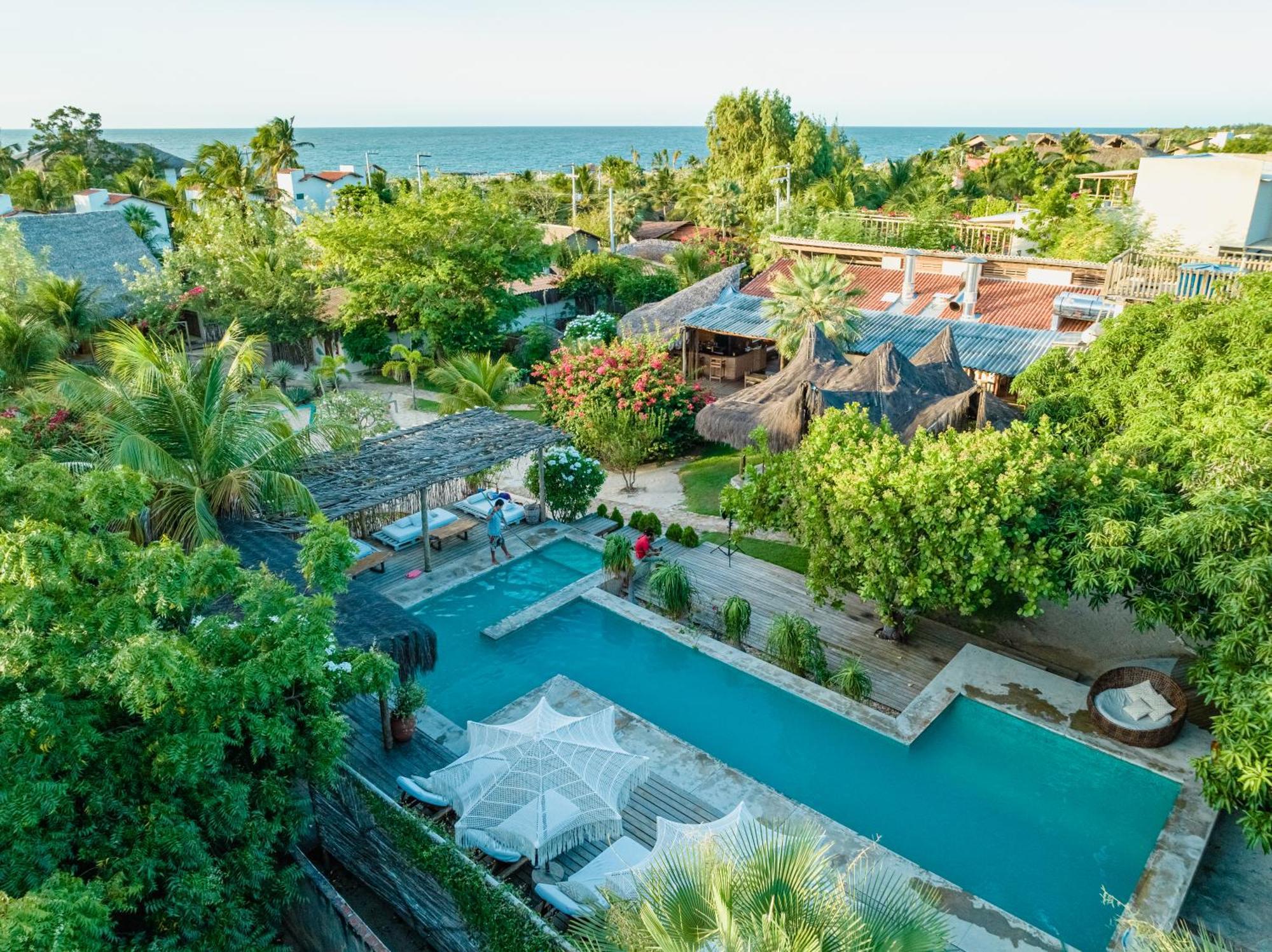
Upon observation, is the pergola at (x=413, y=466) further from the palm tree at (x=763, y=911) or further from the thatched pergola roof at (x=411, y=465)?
the palm tree at (x=763, y=911)

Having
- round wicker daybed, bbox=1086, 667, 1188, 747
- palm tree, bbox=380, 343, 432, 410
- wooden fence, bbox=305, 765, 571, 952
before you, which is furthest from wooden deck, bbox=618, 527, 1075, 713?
palm tree, bbox=380, 343, 432, 410

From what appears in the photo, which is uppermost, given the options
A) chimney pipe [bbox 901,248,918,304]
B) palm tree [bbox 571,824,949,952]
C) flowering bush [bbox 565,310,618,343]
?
chimney pipe [bbox 901,248,918,304]

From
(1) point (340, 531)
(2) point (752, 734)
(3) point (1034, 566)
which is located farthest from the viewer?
(2) point (752, 734)

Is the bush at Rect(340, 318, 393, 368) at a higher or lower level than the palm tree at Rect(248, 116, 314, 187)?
lower

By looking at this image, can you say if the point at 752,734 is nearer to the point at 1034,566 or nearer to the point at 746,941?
the point at 1034,566

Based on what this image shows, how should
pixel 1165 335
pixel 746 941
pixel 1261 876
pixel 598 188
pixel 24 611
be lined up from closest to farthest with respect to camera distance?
pixel 746 941 → pixel 24 611 → pixel 1261 876 → pixel 1165 335 → pixel 598 188

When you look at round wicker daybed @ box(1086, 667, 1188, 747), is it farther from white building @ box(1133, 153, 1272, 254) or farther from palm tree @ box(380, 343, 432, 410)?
palm tree @ box(380, 343, 432, 410)

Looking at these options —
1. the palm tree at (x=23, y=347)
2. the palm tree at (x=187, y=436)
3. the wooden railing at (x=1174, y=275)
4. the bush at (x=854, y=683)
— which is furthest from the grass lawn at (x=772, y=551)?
the palm tree at (x=23, y=347)

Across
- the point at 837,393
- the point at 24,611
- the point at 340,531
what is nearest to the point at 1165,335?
the point at 837,393
